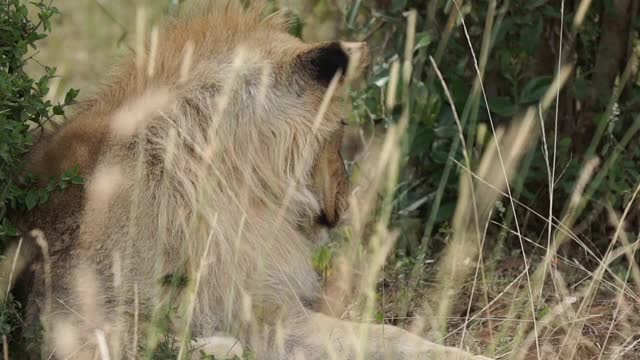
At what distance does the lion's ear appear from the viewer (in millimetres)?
3574

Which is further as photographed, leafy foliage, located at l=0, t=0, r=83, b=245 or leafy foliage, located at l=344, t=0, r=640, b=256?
leafy foliage, located at l=344, t=0, r=640, b=256

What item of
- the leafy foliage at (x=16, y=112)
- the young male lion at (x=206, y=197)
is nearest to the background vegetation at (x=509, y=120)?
the young male lion at (x=206, y=197)

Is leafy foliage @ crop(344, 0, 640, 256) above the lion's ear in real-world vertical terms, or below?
below

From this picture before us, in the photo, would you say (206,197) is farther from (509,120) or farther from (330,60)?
(509,120)

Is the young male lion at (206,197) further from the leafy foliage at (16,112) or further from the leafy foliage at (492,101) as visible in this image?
the leafy foliage at (492,101)

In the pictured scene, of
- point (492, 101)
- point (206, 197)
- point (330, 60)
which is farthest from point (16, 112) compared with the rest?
point (492, 101)

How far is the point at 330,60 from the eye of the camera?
3.63 m

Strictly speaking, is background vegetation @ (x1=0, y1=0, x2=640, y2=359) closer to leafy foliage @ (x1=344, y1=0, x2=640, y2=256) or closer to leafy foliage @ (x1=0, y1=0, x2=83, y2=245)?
leafy foliage @ (x1=344, y1=0, x2=640, y2=256)

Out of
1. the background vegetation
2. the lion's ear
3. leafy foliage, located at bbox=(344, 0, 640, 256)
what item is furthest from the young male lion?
leafy foliage, located at bbox=(344, 0, 640, 256)

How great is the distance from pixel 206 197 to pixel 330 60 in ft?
1.78

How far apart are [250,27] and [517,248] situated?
1919 mm

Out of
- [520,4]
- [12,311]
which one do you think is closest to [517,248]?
[520,4]

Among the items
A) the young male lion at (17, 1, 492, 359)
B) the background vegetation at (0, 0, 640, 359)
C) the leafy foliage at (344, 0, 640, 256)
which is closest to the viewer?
the young male lion at (17, 1, 492, 359)

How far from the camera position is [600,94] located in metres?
5.11
